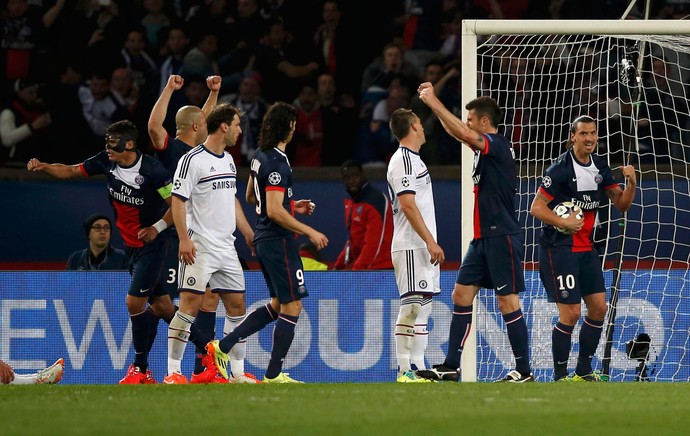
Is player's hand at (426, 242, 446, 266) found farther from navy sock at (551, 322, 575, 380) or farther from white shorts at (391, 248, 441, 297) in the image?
navy sock at (551, 322, 575, 380)

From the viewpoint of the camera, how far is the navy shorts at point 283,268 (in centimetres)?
945

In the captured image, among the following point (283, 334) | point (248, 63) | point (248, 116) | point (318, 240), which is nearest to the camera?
point (318, 240)

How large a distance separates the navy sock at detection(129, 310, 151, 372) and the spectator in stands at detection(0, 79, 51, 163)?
510 centimetres

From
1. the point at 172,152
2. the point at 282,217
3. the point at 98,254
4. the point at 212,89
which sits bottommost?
the point at 98,254

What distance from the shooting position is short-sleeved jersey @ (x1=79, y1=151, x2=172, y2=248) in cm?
1014

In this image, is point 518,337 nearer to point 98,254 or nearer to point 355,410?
point 355,410

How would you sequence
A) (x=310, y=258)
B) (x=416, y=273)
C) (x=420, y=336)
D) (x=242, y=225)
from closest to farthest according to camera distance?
(x=416, y=273)
(x=420, y=336)
(x=242, y=225)
(x=310, y=258)

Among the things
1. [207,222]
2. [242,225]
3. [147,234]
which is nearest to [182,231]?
[207,222]

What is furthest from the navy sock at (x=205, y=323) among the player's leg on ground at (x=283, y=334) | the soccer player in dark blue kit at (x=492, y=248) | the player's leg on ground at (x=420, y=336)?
the soccer player in dark blue kit at (x=492, y=248)

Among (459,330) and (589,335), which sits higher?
(459,330)

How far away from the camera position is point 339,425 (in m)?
6.36

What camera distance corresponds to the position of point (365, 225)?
1219 centimetres

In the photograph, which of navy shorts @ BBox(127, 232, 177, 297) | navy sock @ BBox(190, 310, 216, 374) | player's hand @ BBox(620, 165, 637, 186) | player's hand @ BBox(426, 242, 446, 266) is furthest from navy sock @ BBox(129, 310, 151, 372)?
player's hand @ BBox(620, 165, 637, 186)

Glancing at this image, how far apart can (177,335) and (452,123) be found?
2.60 meters
